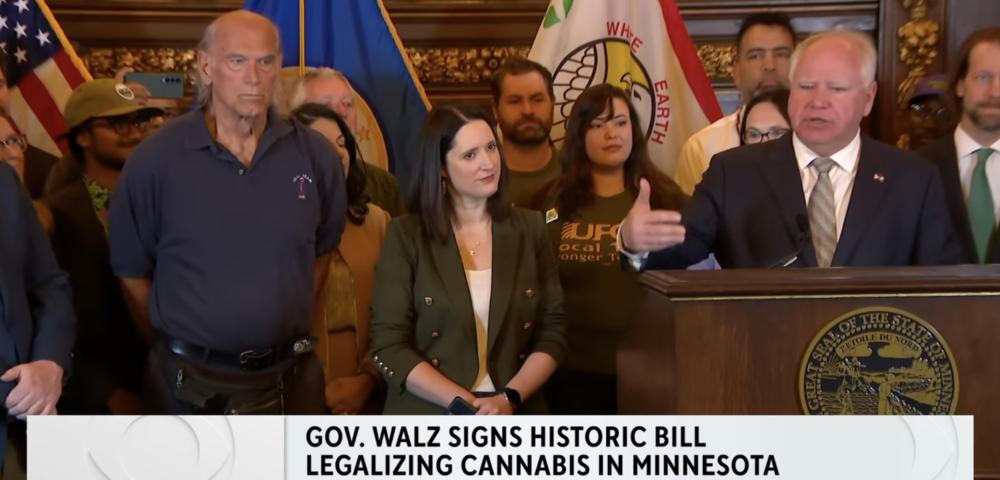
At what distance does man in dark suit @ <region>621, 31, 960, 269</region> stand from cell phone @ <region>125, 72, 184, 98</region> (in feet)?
7.77

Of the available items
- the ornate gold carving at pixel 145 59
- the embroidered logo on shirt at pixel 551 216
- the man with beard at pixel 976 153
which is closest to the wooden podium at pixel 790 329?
the man with beard at pixel 976 153

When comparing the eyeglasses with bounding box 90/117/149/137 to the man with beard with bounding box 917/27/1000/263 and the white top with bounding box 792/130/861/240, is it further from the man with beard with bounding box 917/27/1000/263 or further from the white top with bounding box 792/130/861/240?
the man with beard with bounding box 917/27/1000/263

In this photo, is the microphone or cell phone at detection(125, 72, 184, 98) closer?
the microphone

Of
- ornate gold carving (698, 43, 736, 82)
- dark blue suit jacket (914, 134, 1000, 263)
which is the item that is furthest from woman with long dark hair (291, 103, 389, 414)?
ornate gold carving (698, 43, 736, 82)

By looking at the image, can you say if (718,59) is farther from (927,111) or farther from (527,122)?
(527,122)

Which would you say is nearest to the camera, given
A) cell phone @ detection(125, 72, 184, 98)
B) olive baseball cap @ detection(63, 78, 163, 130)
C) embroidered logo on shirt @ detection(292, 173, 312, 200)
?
embroidered logo on shirt @ detection(292, 173, 312, 200)

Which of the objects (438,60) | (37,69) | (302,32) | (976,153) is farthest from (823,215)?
(438,60)

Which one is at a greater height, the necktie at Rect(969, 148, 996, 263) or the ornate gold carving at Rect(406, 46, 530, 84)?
the ornate gold carving at Rect(406, 46, 530, 84)

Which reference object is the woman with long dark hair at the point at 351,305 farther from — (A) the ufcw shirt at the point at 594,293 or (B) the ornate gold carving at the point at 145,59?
(B) the ornate gold carving at the point at 145,59

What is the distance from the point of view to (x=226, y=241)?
8.39 ft

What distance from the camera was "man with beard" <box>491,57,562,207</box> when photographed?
3648mm

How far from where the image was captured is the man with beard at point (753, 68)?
3.65 m

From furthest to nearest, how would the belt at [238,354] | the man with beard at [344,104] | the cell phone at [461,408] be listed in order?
1. the man with beard at [344,104]
2. the belt at [238,354]
3. the cell phone at [461,408]

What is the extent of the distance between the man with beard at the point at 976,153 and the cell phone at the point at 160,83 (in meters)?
2.63
